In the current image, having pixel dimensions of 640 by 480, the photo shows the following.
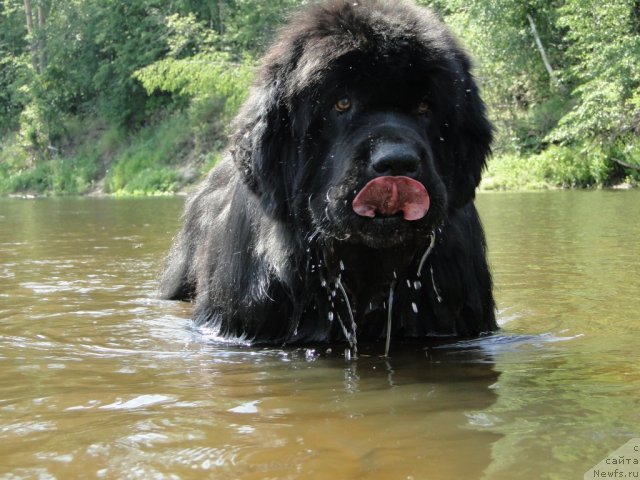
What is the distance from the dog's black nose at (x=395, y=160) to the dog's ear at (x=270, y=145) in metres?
0.66

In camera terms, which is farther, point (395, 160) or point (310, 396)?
point (395, 160)

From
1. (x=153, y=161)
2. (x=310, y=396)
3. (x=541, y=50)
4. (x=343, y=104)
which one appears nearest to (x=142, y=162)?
(x=153, y=161)

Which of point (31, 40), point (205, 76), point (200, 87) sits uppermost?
point (31, 40)

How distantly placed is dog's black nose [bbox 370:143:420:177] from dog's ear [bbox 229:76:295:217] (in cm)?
66

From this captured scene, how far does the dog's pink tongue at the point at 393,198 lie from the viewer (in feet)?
9.61

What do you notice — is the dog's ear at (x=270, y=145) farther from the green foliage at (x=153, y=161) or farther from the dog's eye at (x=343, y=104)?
the green foliage at (x=153, y=161)

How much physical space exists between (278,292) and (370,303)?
406mm

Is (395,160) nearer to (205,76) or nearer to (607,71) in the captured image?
(607,71)

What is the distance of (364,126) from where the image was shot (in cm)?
315

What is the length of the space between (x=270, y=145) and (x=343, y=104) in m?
0.40

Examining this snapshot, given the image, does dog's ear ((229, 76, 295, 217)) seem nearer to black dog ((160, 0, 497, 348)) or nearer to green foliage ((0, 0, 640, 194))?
black dog ((160, 0, 497, 348))

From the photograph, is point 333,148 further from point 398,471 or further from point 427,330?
point 398,471

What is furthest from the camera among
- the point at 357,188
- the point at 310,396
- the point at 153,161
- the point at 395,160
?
the point at 153,161

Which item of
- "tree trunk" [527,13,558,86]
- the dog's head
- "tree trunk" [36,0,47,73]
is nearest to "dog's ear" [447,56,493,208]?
the dog's head
